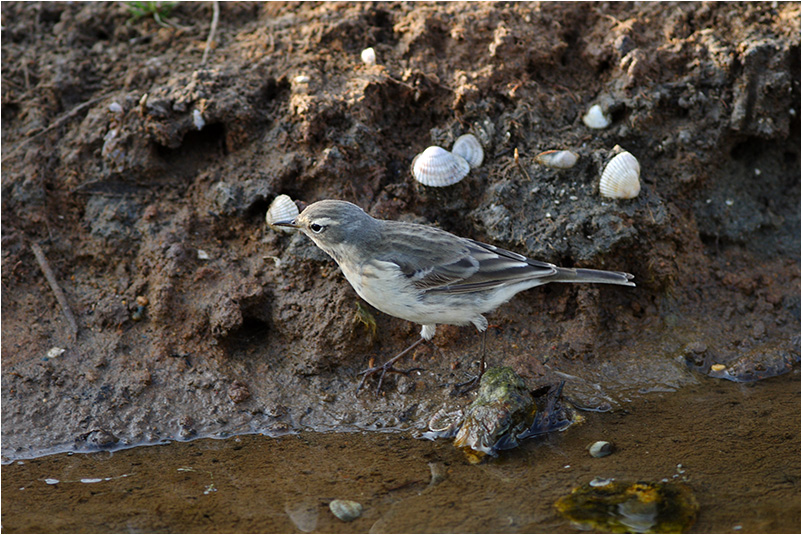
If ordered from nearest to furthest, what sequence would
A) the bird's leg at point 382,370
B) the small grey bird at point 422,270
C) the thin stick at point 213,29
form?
the small grey bird at point 422,270
the bird's leg at point 382,370
the thin stick at point 213,29

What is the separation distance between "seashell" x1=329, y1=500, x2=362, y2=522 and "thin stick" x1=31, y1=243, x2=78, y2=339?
3351mm

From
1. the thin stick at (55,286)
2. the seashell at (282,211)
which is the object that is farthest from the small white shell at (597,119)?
the thin stick at (55,286)

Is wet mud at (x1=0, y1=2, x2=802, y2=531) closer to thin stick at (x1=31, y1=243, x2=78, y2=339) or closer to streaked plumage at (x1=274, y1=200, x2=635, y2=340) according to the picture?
thin stick at (x1=31, y1=243, x2=78, y2=339)

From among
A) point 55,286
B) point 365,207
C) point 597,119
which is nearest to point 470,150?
point 365,207

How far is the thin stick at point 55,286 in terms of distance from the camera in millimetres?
6645

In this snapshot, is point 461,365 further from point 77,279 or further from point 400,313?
point 77,279

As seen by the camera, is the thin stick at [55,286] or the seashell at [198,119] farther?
the seashell at [198,119]

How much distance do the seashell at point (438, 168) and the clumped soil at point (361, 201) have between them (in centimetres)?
22

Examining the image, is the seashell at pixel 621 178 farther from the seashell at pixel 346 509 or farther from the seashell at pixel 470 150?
the seashell at pixel 346 509

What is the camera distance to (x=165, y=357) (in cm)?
646

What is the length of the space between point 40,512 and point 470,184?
4.62 meters

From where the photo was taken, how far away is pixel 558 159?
6.84 m

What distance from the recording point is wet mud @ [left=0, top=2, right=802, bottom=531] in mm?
6316

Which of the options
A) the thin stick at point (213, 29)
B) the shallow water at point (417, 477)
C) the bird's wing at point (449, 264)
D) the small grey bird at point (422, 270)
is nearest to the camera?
the shallow water at point (417, 477)
